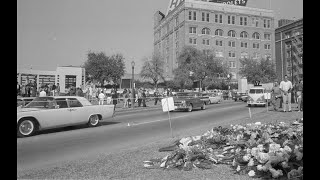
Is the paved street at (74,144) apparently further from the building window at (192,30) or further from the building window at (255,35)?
the building window at (255,35)

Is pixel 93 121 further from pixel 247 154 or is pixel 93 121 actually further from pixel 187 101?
pixel 187 101

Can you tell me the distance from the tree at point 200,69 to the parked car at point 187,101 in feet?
108

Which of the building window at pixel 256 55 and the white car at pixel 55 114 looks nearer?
the white car at pixel 55 114

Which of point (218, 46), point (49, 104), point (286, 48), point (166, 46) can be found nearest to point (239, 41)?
point (218, 46)

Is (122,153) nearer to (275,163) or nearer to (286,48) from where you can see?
(275,163)

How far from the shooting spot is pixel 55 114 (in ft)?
39.1

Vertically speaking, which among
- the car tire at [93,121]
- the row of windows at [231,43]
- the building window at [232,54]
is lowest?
the car tire at [93,121]

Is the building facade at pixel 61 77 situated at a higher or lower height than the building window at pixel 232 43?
lower

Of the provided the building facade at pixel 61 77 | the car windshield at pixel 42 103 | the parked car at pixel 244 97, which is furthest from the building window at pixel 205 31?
the car windshield at pixel 42 103

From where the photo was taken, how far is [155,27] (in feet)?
345

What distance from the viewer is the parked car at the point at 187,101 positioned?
21812 mm

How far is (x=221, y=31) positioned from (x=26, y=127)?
7923 centimetres

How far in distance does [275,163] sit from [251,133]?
2049mm

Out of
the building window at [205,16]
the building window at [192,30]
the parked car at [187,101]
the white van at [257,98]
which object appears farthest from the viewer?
the building window at [205,16]
